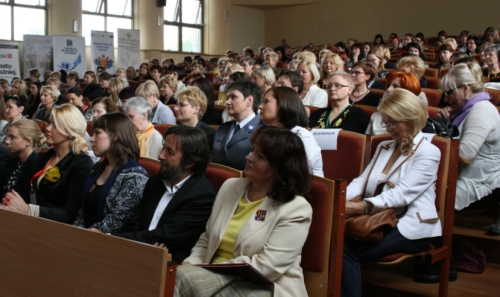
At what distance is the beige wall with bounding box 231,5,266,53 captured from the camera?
18547mm

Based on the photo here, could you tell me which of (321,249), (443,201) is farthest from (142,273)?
(443,201)

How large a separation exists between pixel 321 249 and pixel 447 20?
14.3 metres

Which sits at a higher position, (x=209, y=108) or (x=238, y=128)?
(x=209, y=108)

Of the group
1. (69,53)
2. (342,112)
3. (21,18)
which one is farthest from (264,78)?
(21,18)

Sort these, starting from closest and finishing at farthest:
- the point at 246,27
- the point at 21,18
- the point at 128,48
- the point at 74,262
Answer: the point at 74,262 → the point at 21,18 → the point at 128,48 → the point at 246,27

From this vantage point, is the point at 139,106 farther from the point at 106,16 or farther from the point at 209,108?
the point at 106,16

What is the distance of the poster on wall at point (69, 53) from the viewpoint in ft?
44.3

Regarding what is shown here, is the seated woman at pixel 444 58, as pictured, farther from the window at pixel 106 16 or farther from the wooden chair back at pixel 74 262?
the window at pixel 106 16

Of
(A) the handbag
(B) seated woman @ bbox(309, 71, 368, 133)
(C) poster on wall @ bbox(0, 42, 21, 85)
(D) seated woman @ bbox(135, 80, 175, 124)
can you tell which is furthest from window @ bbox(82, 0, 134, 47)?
(A) the handbag

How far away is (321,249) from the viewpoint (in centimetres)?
218

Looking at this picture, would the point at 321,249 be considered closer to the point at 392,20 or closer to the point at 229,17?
the point at 392,20

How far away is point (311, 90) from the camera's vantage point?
16.8ft

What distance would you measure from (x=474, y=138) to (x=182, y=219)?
5.54 ft

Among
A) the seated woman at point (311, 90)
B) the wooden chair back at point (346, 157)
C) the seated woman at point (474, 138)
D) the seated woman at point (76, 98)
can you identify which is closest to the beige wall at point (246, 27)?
the seated woman at point (76, 98)
